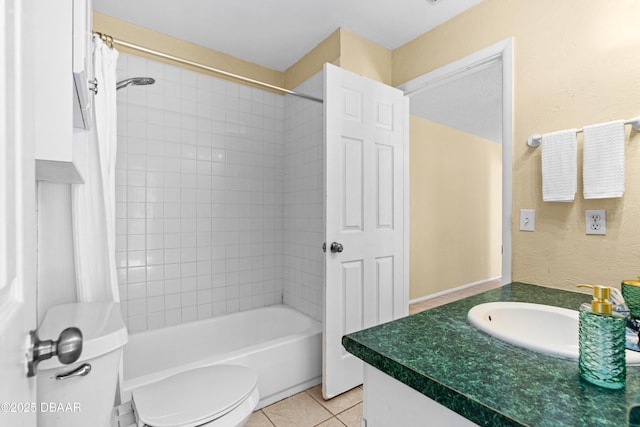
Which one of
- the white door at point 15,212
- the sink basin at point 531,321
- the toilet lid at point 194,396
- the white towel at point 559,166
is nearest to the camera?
the white door at point 15,212

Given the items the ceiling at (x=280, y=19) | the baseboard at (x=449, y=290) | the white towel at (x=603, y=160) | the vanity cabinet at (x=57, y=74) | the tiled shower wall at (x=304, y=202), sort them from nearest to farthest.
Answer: the vanity cabinet at (x=57, y=74)
the white towel at (x=603, y=160)
the ceiling at (x=280, y=19)
the tiled shower wall at (x=304, y=202)
the baseboard at (x=449, y=290)

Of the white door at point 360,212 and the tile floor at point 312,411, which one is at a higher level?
the white door at point 360,212

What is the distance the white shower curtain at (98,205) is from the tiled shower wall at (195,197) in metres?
→ 0.73

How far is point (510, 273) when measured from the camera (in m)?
1.69

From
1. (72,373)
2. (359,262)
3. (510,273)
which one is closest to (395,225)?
(359,262)

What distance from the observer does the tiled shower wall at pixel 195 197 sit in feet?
6.93

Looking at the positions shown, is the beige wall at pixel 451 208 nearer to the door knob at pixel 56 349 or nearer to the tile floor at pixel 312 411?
the tile floor at pixel 312 411

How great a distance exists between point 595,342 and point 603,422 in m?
0.14

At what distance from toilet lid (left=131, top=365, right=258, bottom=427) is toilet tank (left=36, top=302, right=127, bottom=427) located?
153mm

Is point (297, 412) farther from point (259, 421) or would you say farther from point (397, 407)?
point (397, 407)

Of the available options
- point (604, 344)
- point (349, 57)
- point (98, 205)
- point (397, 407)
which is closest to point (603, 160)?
point (604, 344)

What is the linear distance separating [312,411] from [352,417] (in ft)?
0.76

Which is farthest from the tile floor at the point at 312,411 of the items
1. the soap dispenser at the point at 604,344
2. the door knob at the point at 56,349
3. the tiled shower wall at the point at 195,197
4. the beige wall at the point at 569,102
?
the door knob at the point at 56,349

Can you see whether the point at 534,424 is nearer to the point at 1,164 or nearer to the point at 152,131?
the point at 1,164
